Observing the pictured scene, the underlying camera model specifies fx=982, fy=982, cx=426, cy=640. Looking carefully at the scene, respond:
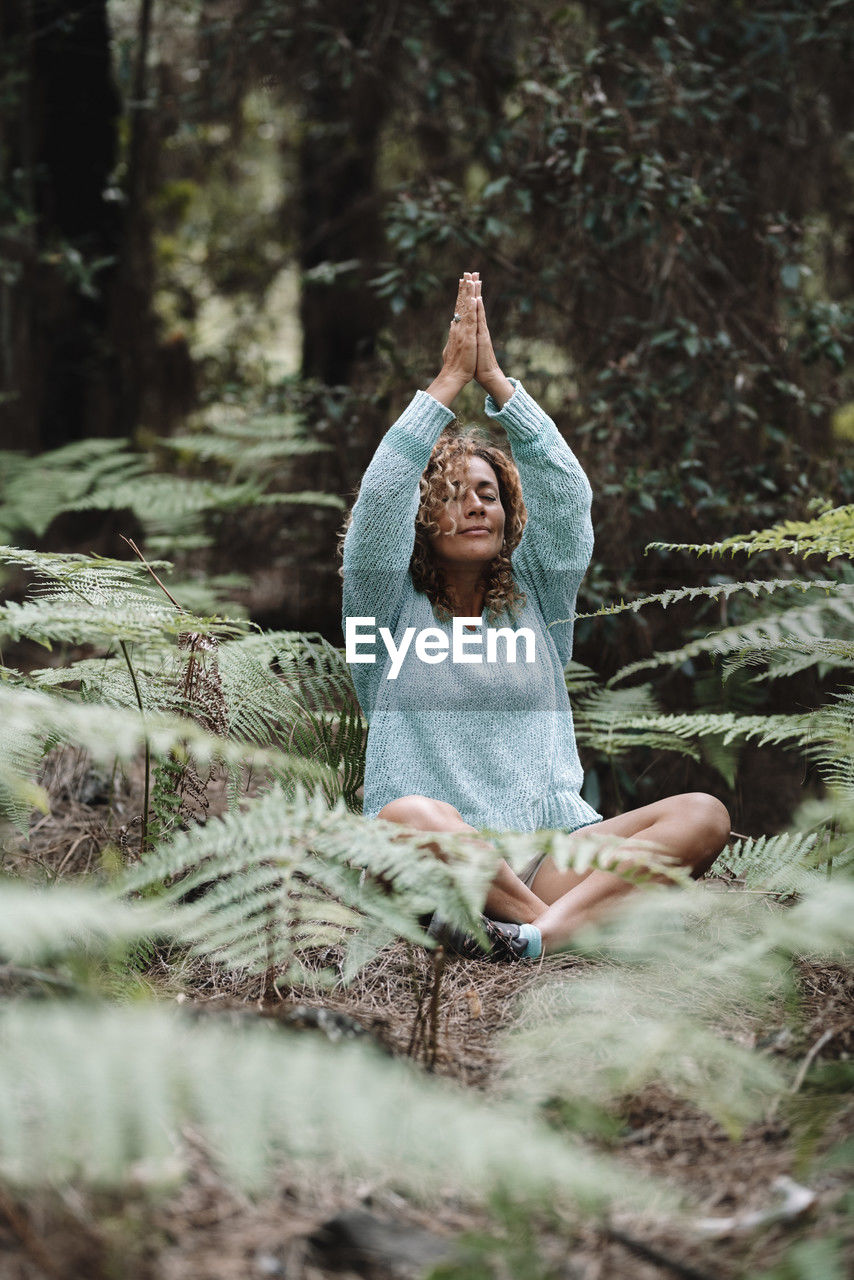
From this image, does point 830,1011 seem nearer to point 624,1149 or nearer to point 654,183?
point 624,1149

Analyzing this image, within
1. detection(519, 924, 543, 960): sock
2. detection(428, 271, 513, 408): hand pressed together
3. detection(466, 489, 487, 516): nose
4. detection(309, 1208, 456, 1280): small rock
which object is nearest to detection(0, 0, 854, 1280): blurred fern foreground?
detection(309, 1208, 456, 1280): small rock

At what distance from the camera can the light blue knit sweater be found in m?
2.41

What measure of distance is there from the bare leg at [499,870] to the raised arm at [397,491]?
0.57 metres

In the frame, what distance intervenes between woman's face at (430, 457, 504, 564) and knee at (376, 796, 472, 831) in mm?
722

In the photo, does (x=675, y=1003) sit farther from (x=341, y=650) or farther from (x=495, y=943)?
(x=341, y=650)

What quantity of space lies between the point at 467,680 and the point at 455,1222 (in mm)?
1497

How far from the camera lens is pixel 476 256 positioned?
12.6 ft

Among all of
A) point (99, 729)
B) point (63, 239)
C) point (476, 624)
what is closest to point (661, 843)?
point (476, 624)

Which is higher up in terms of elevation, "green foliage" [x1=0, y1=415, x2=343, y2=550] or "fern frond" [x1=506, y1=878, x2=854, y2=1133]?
"green foliage" [x1=0, y1=415, x2=343, y2=550]

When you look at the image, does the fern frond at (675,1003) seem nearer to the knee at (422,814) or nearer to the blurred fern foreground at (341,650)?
the blurred fern foreground at (341,650)

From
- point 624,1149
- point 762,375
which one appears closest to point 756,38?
point 762,375

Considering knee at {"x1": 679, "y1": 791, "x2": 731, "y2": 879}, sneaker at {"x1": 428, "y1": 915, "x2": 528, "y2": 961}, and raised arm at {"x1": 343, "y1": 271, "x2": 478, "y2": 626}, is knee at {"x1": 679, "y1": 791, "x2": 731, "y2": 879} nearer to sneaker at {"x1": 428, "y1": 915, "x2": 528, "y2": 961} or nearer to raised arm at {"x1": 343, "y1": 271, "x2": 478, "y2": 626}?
sneaker at {"x1": 428, "y1": 915, "x2": 528, "y2": 961}

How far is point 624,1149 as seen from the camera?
1309 mm

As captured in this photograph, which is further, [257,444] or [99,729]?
[257,444]
